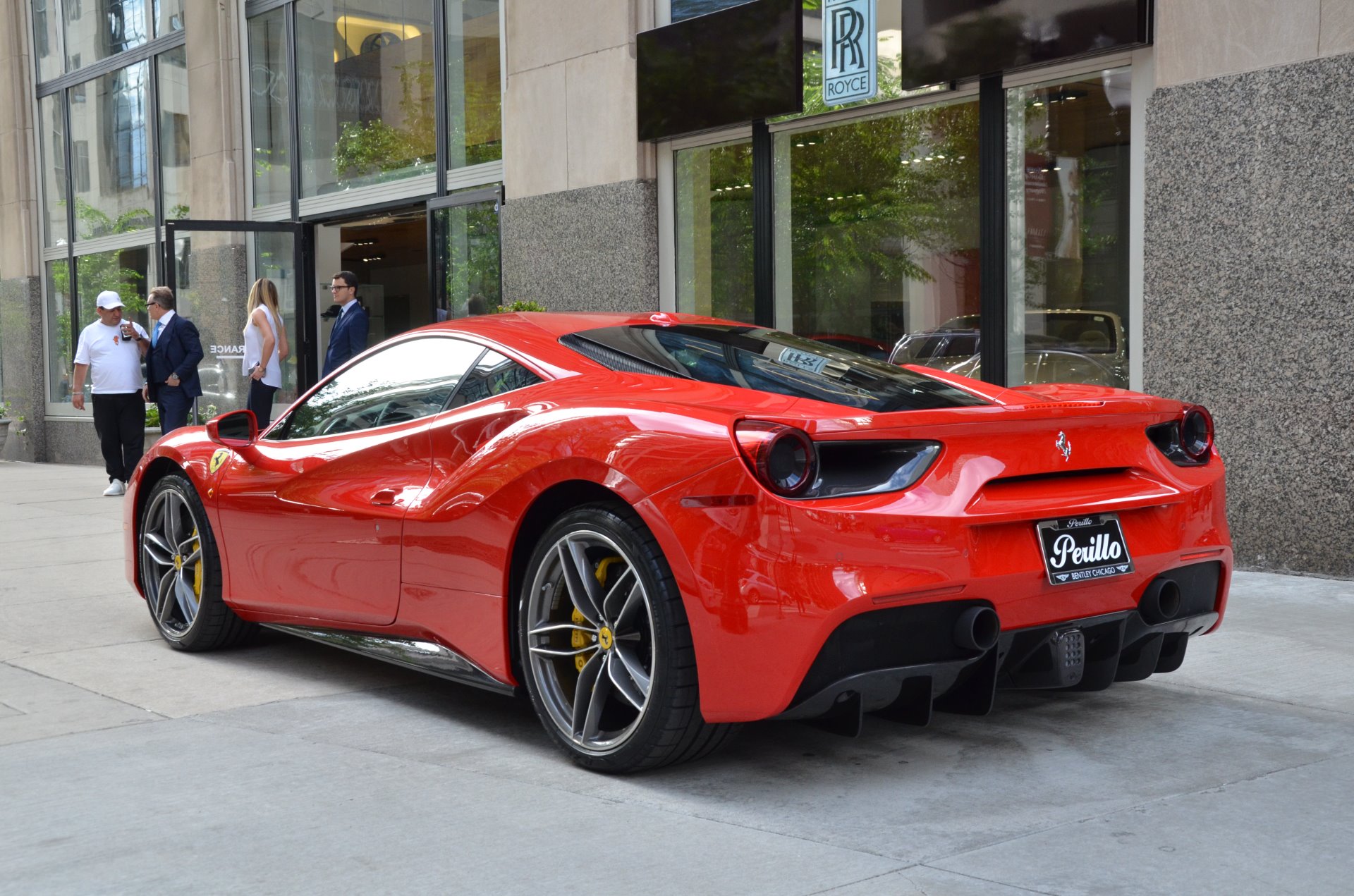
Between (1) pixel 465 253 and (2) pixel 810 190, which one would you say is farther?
(1) pixel 465 253

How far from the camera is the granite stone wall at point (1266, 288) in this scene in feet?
23.2

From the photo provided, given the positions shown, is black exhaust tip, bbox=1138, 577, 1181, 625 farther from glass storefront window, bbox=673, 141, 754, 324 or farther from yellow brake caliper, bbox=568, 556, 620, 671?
glass storefront window, bbox=673, 141, 754, 324

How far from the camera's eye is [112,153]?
19156 millimetres

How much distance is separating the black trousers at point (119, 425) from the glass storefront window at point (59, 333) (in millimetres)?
7641

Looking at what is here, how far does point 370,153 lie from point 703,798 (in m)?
12.3

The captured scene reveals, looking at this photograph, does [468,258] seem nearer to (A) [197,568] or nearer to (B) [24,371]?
(A) [197,568]

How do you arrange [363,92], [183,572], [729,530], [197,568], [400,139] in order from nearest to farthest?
[729,530]
[197,568]
[183,572]
[400,139]
[363,92]

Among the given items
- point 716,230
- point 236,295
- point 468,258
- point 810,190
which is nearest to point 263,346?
point 468,258

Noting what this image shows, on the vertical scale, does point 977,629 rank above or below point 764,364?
below

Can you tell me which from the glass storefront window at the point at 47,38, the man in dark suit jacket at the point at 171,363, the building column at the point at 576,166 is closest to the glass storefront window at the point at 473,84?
the building column at the point at 576,166

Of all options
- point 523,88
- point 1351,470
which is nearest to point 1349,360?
point 1351,470

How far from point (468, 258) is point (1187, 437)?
9.92 metres

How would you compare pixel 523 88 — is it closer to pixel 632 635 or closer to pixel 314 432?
pixel 314 432

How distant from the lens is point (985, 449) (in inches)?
147
